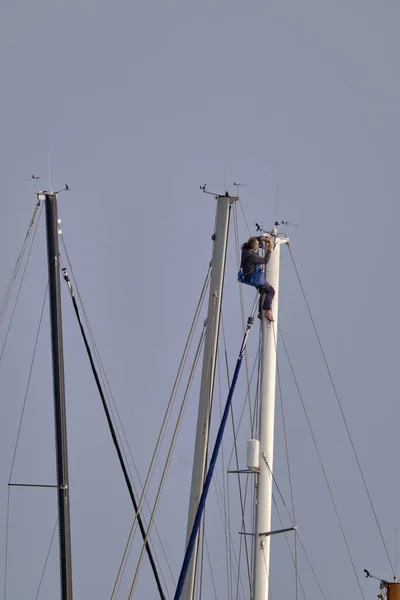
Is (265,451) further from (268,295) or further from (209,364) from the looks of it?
(268,295)

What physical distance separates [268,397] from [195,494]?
12.4 feet

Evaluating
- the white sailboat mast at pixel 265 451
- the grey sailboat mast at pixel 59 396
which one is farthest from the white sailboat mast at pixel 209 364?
the grey sailboat mast at pixel 59 396

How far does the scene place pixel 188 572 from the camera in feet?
153

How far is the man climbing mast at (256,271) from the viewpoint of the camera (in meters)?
49.8

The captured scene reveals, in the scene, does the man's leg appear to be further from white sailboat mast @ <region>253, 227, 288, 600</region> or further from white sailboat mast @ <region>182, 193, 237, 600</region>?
white sailboat mast @ <region>182, 193, 237, 600</region>

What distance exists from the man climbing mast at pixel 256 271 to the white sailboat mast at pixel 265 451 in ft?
0.73

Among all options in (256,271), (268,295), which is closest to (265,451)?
(268,295)

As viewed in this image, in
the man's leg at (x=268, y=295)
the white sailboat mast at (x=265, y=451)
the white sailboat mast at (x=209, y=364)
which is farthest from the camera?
the man's leg at (x=268, y=295)

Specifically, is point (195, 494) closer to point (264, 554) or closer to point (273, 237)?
point (264, 554)

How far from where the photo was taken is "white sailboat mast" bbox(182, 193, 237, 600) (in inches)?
1849

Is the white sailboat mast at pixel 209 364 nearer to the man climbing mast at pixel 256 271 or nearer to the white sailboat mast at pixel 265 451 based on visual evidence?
the man climbing mast at pixel 256 271

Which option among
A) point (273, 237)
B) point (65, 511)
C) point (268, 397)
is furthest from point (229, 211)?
point (65, 511)

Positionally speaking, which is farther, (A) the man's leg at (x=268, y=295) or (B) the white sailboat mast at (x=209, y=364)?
(A) the man's leg at (x=268, y=295)

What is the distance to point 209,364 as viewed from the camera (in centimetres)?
4816
